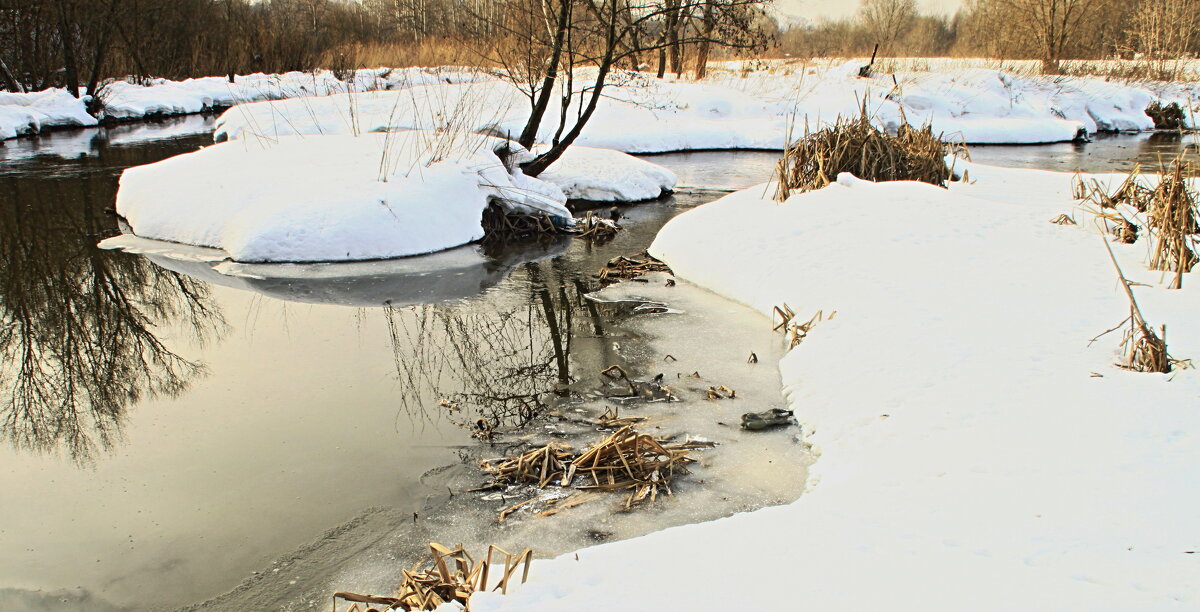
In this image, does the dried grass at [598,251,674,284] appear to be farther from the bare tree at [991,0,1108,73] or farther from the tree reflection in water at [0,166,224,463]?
the bare tree at [991,0,1108,73]

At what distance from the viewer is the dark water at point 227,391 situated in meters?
3.01

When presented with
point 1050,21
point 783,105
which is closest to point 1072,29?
point 1050,21

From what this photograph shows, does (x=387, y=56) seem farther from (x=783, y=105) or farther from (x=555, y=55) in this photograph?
(x=555, y=55)

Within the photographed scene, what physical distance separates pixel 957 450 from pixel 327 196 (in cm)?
624

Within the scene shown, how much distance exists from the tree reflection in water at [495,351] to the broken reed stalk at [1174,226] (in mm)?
3485

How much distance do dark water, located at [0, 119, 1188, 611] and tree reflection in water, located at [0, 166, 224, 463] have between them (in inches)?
0.7

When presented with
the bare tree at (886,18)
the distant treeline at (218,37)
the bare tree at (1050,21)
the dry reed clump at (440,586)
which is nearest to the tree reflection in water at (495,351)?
the dry reed clump at (440,586)

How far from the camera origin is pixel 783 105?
19.8 m

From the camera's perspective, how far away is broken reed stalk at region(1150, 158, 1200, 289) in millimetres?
4668

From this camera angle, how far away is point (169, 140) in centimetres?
1572

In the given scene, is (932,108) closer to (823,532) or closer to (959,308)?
(959,308)

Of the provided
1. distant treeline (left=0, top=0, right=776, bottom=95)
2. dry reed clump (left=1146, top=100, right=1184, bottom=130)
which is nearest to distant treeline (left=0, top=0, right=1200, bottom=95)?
distant treeline (left=0, top=0, right=776, bottom=95)

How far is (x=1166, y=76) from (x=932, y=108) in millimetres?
9515

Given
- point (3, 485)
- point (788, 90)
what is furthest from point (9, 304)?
point (788, 90)
